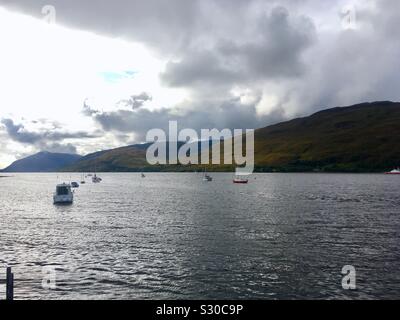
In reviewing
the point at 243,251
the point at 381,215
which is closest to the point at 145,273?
the point at 243,251

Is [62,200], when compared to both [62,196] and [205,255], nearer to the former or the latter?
[62,196]

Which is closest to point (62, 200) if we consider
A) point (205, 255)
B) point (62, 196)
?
point (62, 196)

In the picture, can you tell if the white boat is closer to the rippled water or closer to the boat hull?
the boat hull

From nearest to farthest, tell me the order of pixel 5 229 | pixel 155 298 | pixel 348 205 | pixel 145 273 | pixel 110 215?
pixel 155 298 → pixel 145 273 → pixel 5 229 → pixel 110 215 → pixel 348 205

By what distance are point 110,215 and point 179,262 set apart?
48.2 m

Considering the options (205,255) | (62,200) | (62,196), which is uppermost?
(62,196)

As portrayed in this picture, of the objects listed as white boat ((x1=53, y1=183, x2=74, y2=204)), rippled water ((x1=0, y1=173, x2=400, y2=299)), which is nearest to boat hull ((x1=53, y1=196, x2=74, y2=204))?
white boat ((x1=53, y1=183, x2=74, y2=204))

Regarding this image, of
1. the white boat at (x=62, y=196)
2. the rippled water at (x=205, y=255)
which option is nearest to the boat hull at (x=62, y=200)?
the white boat at (x=62, y=196)

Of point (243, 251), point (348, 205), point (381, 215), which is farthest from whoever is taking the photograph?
point (348, 205)

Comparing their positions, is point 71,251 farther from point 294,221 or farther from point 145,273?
point 294,221

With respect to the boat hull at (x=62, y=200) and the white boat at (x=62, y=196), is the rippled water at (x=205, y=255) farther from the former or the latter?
the white boat at (x=62, y=196)

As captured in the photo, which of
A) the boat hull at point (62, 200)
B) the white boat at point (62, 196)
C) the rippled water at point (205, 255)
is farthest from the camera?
the white boat at point (62, 196)
